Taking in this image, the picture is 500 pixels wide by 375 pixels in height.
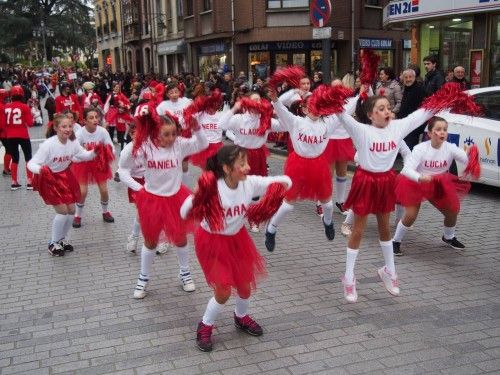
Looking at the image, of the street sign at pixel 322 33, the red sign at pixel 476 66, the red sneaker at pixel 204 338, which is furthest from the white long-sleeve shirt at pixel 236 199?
the red sign at pixel 476 66

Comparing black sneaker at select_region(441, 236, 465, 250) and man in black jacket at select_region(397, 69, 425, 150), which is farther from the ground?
man in black jacket at select_region(397, 69, 425, 150)

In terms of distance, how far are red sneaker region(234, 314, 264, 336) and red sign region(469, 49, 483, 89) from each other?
40.4 ft

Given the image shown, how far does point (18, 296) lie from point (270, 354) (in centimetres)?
276

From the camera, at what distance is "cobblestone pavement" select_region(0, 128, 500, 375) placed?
155 inches

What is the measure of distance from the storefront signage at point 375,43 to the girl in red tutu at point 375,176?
2309cm

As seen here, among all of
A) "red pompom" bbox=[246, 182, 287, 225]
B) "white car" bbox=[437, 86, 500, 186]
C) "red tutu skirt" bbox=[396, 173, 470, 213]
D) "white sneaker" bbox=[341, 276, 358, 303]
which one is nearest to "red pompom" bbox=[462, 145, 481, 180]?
"red tutu skirt" bbox=[396, 173, 470, 213]

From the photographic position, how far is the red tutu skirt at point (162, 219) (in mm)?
4996

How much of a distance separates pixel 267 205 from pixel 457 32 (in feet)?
44.8

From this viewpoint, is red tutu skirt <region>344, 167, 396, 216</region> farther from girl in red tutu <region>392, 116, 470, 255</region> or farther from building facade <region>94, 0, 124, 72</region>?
building facade <region>94, 0, 124, 72</region>

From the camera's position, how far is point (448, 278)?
541 centimetres

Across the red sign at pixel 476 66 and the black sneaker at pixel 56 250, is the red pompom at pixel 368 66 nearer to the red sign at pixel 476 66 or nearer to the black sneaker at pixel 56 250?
the black sneaker at pixel 56 250

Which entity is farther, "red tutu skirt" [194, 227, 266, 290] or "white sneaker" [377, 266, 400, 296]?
"white sneaker" [377, 266, 400, 296]

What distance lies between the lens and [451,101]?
5102mm

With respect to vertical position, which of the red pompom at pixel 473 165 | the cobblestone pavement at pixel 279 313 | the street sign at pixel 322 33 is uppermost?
the street sign at pixel 322 33
